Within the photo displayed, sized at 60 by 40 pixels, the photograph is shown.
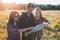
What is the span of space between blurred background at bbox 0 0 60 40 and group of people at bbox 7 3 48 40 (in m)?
0.06

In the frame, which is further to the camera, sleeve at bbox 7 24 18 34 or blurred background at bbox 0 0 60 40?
blurred background at bbox 0 0 60 40

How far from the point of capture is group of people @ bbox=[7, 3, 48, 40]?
2.63m

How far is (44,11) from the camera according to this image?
2797 mm

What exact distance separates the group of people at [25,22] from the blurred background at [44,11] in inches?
2.5

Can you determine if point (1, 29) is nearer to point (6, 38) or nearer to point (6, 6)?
point (6, 38)

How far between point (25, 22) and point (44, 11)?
12.2 inches

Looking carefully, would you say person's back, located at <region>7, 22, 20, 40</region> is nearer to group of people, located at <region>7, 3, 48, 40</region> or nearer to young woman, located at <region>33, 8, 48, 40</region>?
group of people, located at <region>7, 3, 48, 40</region>

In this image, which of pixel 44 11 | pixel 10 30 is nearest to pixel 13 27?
pixel 10 30

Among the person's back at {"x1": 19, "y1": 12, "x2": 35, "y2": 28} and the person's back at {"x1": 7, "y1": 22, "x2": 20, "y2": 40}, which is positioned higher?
the person's back at {"x1": 19, "y1": 12, "x2": 35, "y2": 28}

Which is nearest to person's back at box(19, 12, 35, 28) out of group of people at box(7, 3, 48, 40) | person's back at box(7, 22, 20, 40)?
group of people at box(7, 3, 48, 40)

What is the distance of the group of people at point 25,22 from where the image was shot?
2.63m

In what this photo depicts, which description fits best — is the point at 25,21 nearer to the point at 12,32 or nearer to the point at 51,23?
the point at 12,32

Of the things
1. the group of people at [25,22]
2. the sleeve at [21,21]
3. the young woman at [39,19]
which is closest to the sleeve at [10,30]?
the group of people at [25,22]

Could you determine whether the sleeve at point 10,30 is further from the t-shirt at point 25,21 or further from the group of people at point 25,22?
the t-shirt at point 25,21
